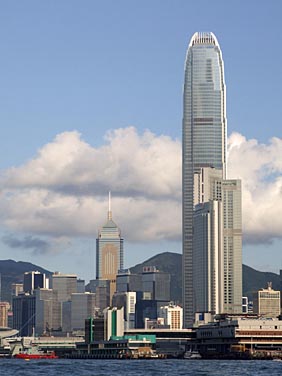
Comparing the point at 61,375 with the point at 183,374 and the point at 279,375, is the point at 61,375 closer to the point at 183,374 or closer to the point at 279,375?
the point at 183,374

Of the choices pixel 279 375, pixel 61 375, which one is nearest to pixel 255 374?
pixel 279 375

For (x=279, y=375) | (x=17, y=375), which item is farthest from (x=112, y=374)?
(x=279, y=375)

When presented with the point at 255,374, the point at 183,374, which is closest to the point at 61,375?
the point at 183,374

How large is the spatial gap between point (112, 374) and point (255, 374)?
25.5 metres

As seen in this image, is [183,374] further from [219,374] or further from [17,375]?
[17,375]

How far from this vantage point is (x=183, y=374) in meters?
196

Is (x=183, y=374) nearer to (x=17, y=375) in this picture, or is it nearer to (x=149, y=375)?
(x=149, y=375)

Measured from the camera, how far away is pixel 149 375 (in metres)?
194

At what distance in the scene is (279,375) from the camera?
190875mm

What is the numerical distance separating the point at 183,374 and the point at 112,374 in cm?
1292

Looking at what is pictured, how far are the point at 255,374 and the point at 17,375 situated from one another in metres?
42.6

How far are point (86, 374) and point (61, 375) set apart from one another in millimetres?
4574

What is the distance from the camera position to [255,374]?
7648 inches

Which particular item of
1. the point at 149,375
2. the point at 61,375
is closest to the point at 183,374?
the point at 149,375
